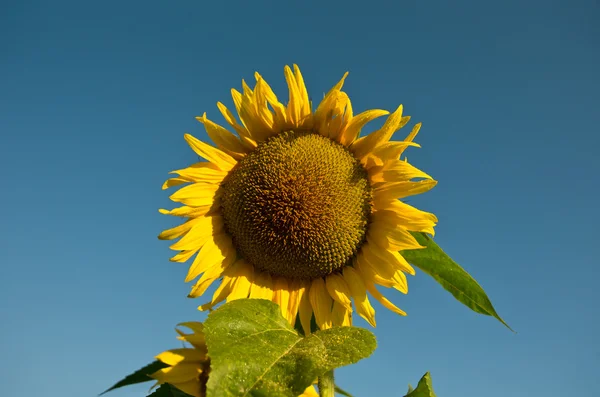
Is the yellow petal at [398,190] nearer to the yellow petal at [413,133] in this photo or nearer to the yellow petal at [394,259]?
the yellow petal at [413,133]

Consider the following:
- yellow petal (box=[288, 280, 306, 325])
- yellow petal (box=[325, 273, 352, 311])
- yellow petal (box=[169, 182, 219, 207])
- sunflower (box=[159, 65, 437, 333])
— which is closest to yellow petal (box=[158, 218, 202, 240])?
sunflower (box=[159, 65, 437, 333])

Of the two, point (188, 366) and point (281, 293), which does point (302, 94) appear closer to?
point (281, 293)

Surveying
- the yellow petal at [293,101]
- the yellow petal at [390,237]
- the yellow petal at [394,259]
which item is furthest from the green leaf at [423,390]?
the yellow petal at [293,101]

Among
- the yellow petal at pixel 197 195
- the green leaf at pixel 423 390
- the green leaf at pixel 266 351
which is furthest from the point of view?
the yellow petal at pixel 197 195

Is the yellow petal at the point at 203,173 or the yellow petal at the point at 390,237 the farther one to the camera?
the yellow petal at the point at 203,173

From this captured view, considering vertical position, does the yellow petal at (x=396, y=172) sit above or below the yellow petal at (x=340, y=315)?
above

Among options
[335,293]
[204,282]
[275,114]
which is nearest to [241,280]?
[204,282]
